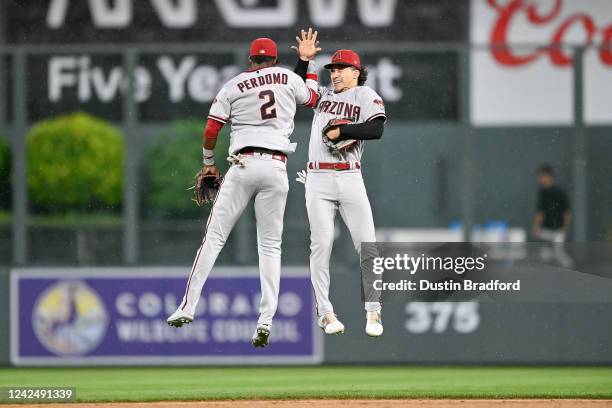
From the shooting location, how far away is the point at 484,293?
9.70 meters

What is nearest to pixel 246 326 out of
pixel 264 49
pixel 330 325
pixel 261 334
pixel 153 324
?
pixel 153 324

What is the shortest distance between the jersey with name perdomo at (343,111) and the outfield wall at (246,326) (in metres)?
5.34

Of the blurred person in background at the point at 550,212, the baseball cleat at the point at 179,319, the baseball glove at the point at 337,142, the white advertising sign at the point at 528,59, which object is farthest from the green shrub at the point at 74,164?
the baseball glove at the point at 337,142

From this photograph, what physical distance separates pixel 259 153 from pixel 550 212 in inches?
250

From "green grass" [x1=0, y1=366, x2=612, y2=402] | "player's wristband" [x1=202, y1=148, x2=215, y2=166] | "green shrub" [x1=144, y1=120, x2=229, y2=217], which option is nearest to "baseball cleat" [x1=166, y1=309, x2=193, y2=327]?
"player's wristband" [x1=202, y1=148, x2=215, y2=166]

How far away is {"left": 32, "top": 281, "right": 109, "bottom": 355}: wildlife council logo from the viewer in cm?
1376

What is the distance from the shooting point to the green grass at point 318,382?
1177 cm

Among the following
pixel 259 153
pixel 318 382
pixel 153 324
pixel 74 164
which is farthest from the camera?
pixel 74 164

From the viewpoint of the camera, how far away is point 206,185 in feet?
28.1

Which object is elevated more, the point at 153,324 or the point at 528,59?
the point at 528,59

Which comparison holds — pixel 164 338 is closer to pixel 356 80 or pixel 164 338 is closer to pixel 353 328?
pixel 353 328

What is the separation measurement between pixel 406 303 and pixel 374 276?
18.6 ft

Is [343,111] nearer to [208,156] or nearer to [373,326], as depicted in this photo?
[208,156]

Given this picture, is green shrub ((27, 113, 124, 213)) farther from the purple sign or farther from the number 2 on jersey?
the number 2 on jersey
